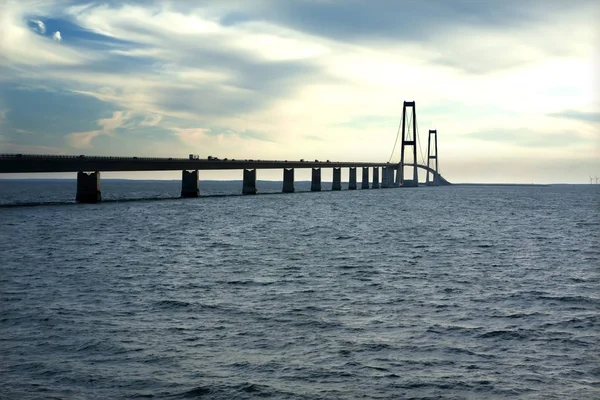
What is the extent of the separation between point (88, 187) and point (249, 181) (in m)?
65.2

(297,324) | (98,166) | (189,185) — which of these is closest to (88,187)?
(98,166)

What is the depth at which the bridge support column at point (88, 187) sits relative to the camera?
120 m

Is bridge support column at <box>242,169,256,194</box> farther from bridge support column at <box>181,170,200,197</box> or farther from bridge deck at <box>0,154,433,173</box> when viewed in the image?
bridge support column at <box>181,170,200,197</box>

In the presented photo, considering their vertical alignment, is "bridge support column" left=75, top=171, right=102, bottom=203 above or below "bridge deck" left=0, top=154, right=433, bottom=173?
below

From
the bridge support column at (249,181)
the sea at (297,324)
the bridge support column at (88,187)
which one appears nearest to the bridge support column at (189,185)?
the bridge support column at (249,181)

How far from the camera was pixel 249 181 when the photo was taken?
18100 cm

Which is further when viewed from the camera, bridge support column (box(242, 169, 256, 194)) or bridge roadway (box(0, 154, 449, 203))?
bridge support column (box(242, 169, 256, 194))

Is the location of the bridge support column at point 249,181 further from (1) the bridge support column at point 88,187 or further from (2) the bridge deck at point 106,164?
(1) the bridge support column at point 88,187

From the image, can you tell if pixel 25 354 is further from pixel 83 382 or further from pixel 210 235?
pixel 210 235

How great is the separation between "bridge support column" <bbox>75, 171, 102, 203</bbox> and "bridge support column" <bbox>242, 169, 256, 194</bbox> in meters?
60.1

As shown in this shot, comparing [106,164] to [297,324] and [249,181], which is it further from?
[297,324]

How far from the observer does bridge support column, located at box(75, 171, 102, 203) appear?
11988cm

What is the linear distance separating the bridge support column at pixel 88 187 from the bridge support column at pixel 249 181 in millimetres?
60150

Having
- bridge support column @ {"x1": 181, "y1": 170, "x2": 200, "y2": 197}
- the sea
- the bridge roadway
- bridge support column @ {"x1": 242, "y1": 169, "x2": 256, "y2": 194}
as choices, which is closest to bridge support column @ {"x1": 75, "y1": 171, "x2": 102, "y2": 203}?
the bridge roadway
